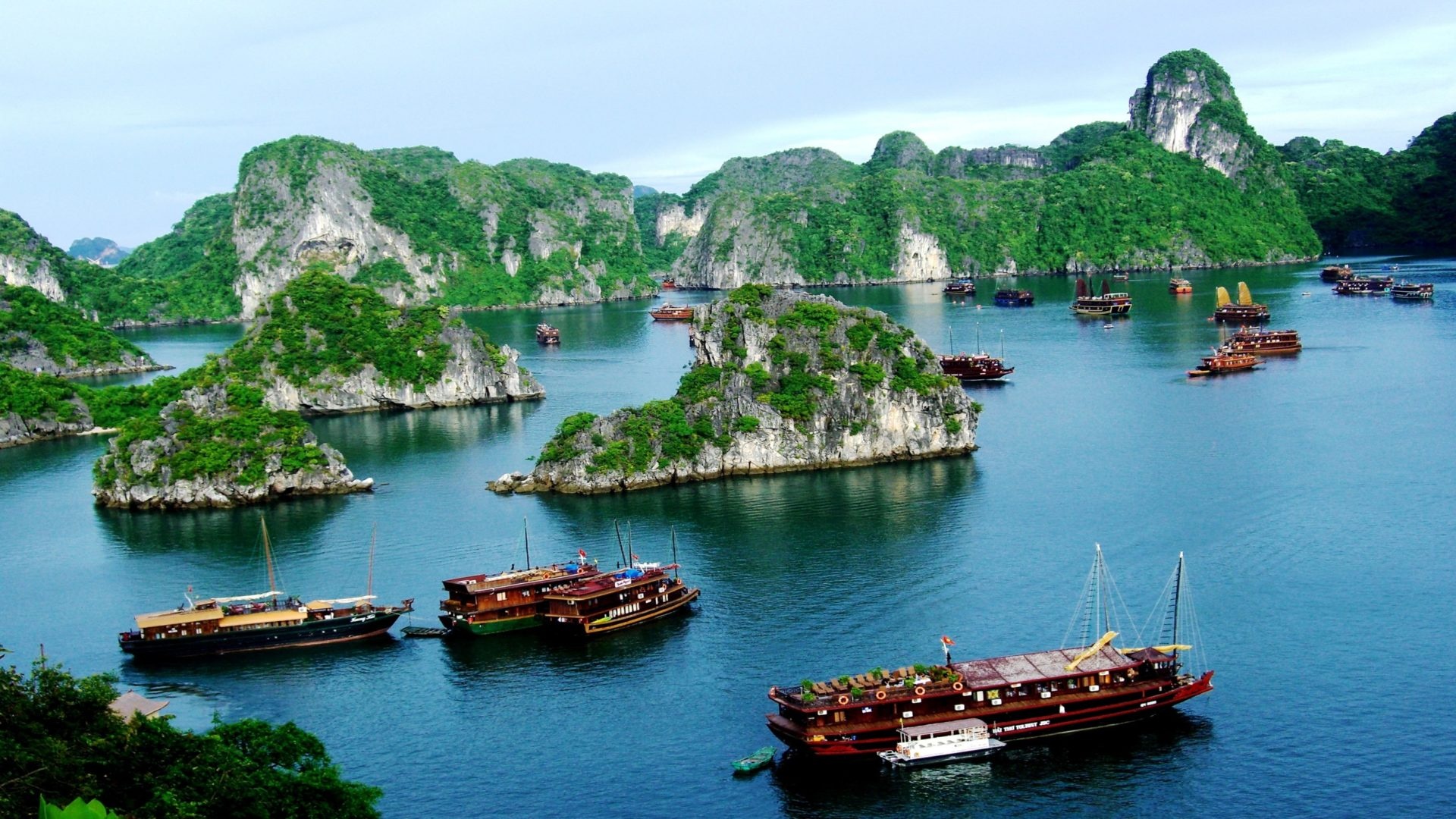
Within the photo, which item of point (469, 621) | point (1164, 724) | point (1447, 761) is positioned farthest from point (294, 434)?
point (1447, 761)

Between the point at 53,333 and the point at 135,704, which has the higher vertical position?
the point at 53,333

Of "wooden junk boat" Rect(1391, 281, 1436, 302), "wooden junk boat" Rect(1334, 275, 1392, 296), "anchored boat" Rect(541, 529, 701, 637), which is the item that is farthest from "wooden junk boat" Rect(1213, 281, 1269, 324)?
"anchored boat" Rect(541, 529, 701, 637)

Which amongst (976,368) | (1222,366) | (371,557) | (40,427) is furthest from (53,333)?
(1222,366)

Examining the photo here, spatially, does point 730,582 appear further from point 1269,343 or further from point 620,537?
point 1269,343

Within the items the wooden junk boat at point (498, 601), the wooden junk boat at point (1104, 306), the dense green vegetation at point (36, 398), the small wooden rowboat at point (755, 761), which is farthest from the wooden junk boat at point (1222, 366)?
the dense green vegetation at point (36, 398)

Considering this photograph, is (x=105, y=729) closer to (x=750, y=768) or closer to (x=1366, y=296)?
(x=750, y=768)

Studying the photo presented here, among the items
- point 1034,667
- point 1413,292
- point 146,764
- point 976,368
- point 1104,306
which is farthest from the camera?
point 1104,306

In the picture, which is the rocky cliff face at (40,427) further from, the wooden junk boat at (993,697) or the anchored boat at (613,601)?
the wooden junk boat at (993,697)
